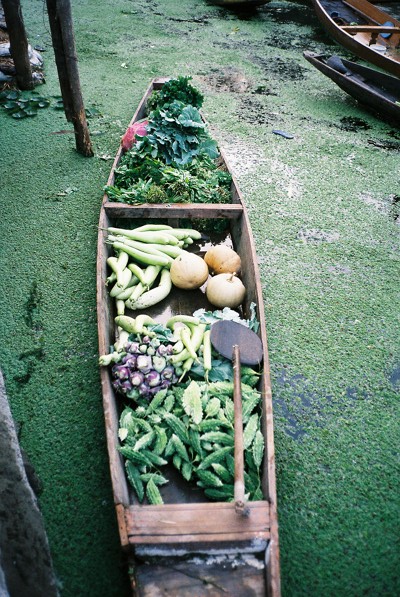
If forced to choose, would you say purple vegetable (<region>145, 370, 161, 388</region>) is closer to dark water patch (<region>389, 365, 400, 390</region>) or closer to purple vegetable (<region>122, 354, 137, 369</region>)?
purple vegetable (<region>122, 354, 137, 369</region>)

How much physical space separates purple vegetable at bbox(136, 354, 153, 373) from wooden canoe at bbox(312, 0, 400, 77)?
701cm

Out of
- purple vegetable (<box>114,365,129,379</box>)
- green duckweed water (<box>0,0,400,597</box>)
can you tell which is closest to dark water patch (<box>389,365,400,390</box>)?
green duckweed water (<box>0,0,400,597</box>)

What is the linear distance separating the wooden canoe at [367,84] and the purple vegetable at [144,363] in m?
6.35

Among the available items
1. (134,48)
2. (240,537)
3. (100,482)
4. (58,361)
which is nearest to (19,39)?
A: (134,48)

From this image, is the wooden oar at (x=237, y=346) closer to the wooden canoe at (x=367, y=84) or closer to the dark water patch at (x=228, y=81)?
the wooden canoe at (x=367, y=84)

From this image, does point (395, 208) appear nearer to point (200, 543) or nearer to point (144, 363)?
point (144, 363)

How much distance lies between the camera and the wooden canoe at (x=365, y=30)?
7617 millimetres

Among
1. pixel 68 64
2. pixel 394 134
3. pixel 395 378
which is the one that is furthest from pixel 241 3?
pixel 395 378

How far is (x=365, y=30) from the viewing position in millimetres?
8617

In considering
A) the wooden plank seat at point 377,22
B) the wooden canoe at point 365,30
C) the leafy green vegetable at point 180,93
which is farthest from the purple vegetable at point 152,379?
the wooden plank seat at point 377,22

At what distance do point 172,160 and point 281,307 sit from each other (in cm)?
225

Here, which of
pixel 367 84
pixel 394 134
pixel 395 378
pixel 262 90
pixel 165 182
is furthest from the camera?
pixel 262 90

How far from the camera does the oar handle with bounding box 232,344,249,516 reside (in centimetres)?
224

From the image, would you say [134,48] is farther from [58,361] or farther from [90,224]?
[58,361]
